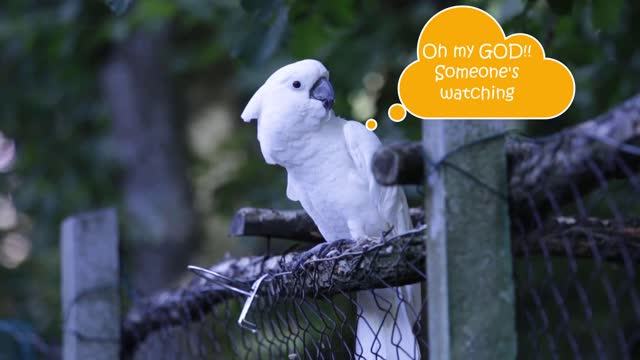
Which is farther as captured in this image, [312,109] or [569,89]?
[312,109]

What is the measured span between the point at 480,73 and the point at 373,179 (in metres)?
0.55

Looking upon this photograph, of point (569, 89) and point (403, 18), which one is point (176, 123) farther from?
point (569, 89)

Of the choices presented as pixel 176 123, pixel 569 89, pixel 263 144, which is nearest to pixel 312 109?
pixel 263 144

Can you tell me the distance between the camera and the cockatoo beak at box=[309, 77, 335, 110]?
74.5 inches

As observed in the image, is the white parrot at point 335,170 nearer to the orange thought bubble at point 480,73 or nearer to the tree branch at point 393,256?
the tree branch at point 393,256

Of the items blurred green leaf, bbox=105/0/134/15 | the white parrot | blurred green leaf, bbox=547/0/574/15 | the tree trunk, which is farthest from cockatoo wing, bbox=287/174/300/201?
the tree trunk

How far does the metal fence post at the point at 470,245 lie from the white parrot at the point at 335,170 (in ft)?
1.51

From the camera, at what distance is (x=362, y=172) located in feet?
6.63

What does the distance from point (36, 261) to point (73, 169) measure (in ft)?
3.88

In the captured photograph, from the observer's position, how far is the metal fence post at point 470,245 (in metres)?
1.32

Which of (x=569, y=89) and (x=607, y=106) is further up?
(x=607, y=106)

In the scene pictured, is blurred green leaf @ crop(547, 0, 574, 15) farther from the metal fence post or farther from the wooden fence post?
the wooden fence post

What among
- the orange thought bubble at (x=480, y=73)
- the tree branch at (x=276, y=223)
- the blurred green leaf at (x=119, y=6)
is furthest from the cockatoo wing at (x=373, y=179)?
the blurred green leaf at (x=119, y=6)

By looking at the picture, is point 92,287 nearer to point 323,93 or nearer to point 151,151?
point 323,93
